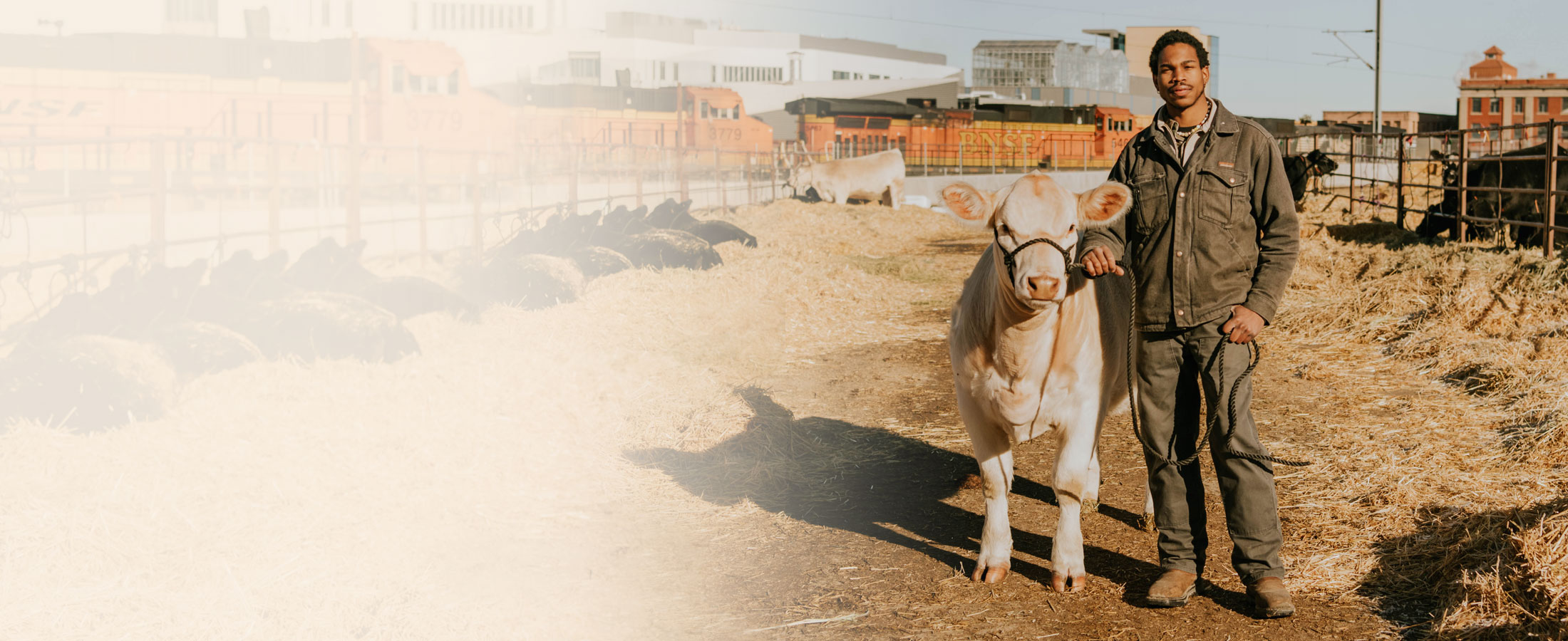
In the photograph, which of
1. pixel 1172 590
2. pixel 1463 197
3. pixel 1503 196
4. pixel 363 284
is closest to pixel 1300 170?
pixel 1463 197

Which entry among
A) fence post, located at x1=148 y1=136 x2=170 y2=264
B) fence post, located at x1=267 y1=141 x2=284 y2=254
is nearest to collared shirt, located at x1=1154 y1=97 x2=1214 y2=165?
fence post, located at x1=148 y1=136 x2=170 y2=264

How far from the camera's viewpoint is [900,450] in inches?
236

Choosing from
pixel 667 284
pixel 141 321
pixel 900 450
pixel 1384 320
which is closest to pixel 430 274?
pixel 667 284

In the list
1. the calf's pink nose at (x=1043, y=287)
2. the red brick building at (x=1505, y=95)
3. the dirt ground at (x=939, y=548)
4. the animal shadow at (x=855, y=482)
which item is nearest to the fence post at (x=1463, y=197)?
the dirt ground at (x=939, y=548)

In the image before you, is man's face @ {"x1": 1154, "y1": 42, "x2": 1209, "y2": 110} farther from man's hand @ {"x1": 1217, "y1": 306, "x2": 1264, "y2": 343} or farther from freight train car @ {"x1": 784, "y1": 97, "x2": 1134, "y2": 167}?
freight train car @ {"x1": 784, "y1": 97, "x2": 1134, "y2": 167}

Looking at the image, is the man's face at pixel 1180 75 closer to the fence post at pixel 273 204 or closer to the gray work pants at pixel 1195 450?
the gray work pants at pixel 1195 450

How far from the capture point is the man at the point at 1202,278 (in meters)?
3.61

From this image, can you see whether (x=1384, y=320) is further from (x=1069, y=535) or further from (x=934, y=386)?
(x=1069, y=535)

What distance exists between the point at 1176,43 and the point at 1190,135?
1.00ft

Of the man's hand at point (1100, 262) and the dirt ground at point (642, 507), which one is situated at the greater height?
the man's hand at point (1100, 262)

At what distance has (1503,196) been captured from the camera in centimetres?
1353

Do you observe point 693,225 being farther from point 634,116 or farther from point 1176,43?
point 634,116

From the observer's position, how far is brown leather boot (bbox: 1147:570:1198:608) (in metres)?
3.70

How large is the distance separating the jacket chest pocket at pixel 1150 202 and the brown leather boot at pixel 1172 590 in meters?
1.17
